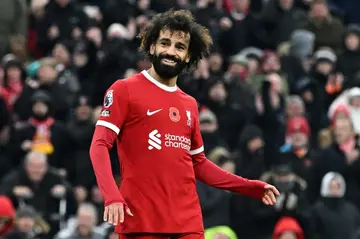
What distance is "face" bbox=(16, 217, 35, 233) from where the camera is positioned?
39.5 ft

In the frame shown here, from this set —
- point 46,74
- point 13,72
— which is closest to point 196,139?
point 46,74

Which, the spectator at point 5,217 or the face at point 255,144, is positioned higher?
the face at point 255,144

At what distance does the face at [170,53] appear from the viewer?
7070 millimetres

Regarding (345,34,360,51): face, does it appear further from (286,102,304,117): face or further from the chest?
the chest

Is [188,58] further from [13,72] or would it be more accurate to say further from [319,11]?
[319,11]

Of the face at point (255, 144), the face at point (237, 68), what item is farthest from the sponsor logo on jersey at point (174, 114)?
the face at point (237, 68)

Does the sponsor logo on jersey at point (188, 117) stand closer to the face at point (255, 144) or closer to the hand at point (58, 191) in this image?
the hand at point (58, 191)

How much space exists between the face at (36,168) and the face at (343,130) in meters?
3.61

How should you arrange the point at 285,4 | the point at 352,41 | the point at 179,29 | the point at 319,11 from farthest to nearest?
the point at 285,4 → the point at 319,11 → the point at 352,41 → the point at 179,29

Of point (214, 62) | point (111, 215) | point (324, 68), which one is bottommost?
point (111, 215)

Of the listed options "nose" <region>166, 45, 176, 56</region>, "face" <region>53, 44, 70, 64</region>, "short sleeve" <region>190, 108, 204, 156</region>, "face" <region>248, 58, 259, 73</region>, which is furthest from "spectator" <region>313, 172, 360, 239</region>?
"nose" <region>166, 45, 176, 56</region>

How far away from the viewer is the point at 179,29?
23.4 ft

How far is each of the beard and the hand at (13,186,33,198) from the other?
634cm

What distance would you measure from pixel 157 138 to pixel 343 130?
25.2 ft
